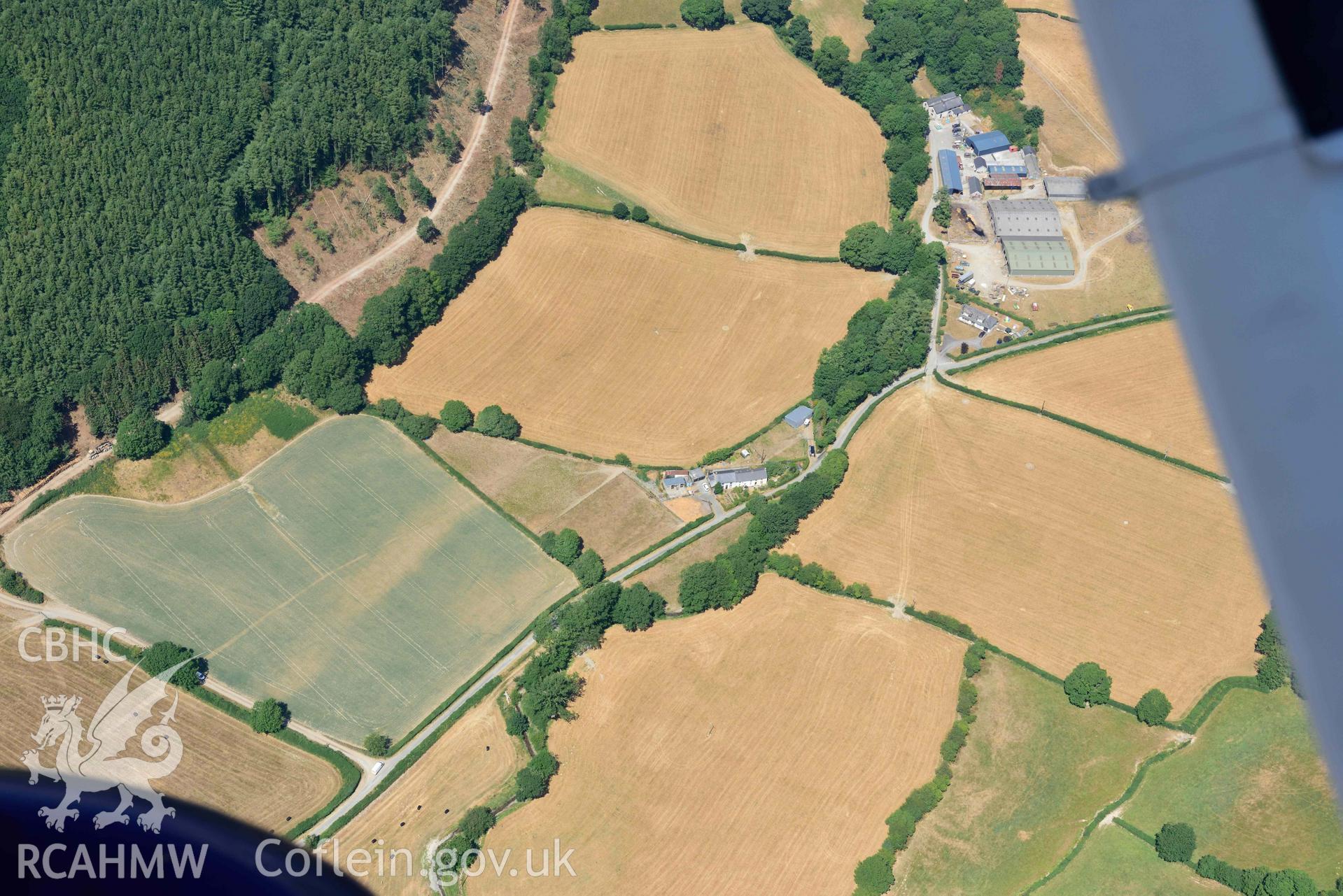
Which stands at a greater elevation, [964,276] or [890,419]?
[964,276]

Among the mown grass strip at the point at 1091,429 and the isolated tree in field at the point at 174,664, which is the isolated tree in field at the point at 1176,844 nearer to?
the mown grass strip at the point at 1091,429

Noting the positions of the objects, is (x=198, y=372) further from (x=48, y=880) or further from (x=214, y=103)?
(x=48, y=880)

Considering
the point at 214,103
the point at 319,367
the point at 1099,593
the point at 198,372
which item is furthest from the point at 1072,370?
the point at 214,103

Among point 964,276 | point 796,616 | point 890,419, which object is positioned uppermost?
point 964,276

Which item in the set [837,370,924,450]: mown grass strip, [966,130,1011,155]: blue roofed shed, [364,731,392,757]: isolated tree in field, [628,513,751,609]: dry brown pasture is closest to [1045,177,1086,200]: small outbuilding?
[966,130,1011,155]: blue roofed shed

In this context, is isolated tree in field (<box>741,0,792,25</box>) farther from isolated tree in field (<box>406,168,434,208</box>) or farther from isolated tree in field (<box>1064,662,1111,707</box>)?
isolated tree in field (<box>1064,662,1111,707</box>)

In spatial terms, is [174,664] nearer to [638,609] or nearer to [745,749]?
[638,609]

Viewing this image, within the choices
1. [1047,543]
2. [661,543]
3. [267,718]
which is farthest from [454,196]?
[1047,543]
